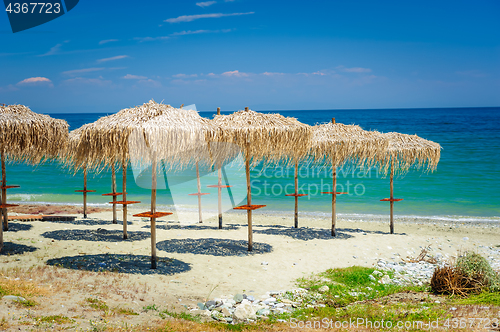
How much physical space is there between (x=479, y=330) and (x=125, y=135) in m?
6.02

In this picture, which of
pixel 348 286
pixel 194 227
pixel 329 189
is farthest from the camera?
pixel 329 189

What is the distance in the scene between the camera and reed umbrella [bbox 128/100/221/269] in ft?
21.7

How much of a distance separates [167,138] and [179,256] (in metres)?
3.20

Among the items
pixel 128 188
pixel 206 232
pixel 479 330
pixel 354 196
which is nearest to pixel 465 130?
pixel 354 196

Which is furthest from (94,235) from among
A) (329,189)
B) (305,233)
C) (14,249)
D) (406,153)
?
(329,189)

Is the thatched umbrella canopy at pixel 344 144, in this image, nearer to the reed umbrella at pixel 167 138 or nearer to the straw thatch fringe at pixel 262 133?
the straw thatch fringe at pixel 262 133

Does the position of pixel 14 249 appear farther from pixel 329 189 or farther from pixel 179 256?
pixel 329 189

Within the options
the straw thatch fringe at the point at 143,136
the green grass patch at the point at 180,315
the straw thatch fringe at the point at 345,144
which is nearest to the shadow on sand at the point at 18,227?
the straw thatch fringe at the point at 143,136

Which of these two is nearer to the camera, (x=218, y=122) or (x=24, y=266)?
(x=24, y=266)

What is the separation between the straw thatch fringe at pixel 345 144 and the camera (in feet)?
34.3

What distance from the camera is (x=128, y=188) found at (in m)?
27.0

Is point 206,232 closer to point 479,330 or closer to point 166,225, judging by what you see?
point 166,225

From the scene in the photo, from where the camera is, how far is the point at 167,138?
6.75 m

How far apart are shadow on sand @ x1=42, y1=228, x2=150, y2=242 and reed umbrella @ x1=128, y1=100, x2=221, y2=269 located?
3.27 m
